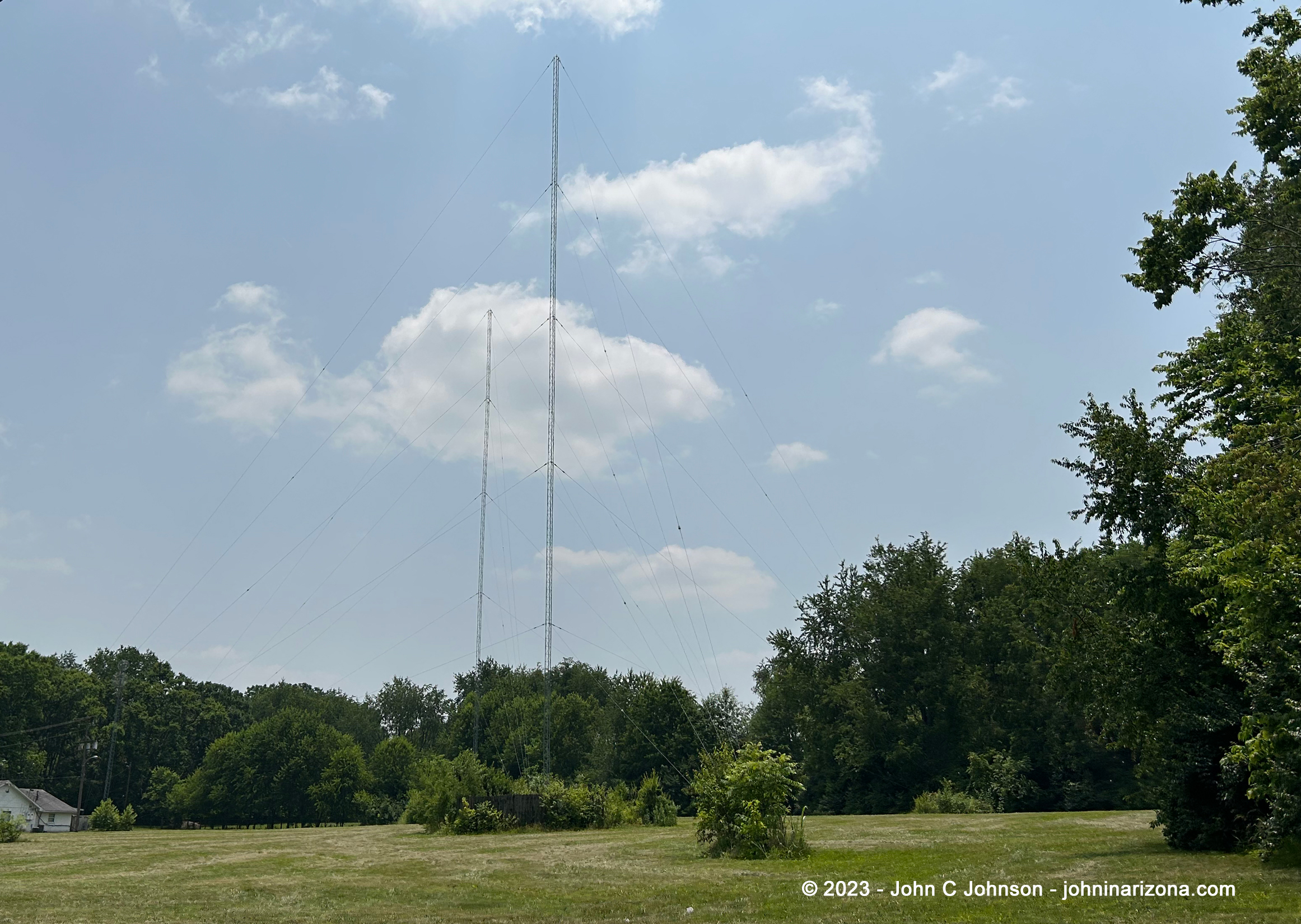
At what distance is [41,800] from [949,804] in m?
77.6

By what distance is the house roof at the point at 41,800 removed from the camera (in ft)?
254

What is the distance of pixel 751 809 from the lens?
2305 centimetres

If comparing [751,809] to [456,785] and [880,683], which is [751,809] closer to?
[456,785]

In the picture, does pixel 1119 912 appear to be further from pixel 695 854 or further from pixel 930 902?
pixel 695 854

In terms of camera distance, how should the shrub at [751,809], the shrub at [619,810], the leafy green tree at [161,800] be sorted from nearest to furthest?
the shrub at [751,809]
the shrub at [619,810]
the leafy green tree at [161,800]

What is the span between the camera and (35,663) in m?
103

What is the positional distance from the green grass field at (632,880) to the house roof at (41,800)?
5551 cm

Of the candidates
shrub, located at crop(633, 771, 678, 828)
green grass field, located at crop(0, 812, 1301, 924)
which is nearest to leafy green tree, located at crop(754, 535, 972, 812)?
shrub, located at crop(633, 771, 678, 828)

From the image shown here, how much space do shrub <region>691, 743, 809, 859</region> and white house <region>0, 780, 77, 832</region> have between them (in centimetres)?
7177

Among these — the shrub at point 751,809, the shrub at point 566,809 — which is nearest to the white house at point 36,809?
the shrub at point 566,809

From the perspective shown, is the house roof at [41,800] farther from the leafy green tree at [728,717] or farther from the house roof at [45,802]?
the leafy green tree at [728,717]

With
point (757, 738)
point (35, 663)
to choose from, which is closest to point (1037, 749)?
point (757, 738)

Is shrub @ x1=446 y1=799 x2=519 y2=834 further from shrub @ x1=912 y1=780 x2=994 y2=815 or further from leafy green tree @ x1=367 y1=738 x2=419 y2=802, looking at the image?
leafy green tree @ x1=367 y1=738 x2=419 y2=802

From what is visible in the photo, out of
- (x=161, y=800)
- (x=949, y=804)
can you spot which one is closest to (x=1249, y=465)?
(x=949, y=804)
